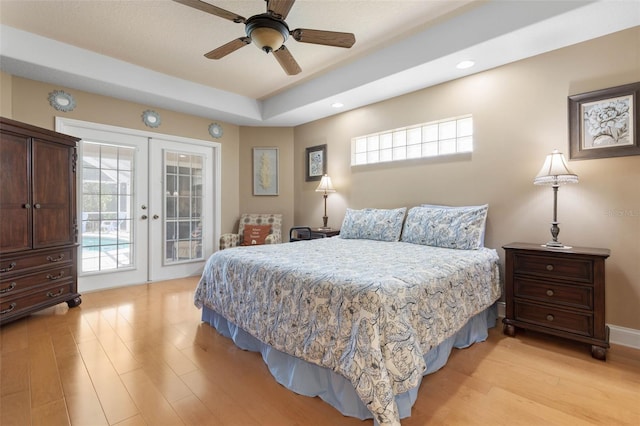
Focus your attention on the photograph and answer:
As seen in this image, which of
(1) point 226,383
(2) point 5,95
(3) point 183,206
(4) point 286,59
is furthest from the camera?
(3) point 183,206

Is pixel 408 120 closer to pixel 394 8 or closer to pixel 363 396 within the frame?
pixel 394 8

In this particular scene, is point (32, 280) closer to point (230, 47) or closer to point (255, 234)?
point (255, 234)

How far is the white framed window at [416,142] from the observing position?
3.17 metres

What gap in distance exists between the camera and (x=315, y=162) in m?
4.71

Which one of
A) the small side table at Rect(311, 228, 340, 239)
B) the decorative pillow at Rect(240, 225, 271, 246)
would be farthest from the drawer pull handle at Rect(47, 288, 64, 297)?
the small side table at Rect(311, 228, 340, 239)

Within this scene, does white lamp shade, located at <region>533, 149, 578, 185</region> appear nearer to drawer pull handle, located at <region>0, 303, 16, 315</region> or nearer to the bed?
the bed

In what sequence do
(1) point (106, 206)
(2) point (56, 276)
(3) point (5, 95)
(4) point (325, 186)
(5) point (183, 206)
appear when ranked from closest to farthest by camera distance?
(2) point (56, 276) → (3) point (5, 95) → (1) point (106, 206) → (4) point (325, 186) → (5) point (183, 206)

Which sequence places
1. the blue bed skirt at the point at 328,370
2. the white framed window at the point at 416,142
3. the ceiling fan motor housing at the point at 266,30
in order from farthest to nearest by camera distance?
the white framed window at the point at 416,142 < the ceiling fan motor housing at the point at 266,30 < the blue bed skirt at the point at 328,370

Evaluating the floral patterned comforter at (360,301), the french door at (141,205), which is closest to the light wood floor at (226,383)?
Result: the floral patterned comforter at (360,301)

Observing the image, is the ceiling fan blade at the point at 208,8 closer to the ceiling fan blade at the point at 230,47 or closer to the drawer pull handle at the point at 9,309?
the ceiling fan blade at the point at 230,47

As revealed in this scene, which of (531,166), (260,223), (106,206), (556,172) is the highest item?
(531,166)

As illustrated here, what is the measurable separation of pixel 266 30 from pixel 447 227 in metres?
2.19

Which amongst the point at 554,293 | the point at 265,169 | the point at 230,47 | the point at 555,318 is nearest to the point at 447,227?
the point at 554,293

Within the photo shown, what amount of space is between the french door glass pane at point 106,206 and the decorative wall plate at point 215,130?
1.18 meters
